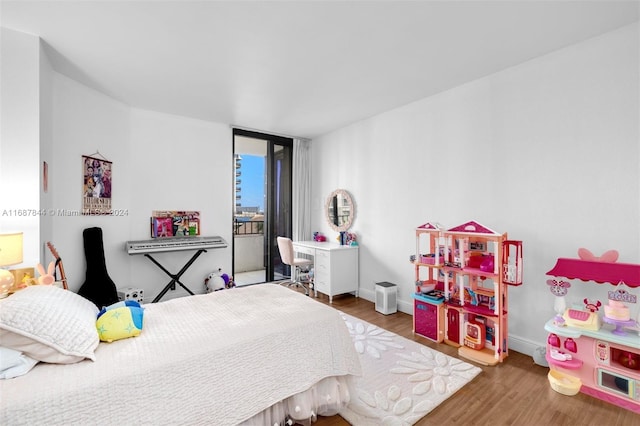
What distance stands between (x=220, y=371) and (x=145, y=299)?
10.3 ft

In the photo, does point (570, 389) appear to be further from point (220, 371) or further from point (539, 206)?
point (220, 371)

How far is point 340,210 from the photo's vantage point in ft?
15.5

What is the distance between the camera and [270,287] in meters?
2.53

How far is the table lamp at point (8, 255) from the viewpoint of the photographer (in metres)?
1.86

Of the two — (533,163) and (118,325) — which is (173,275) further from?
(533,163)

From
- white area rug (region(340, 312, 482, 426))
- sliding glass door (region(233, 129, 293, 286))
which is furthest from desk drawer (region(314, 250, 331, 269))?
white area rug (region(340, 312, 482, 426))

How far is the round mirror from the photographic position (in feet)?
14.8

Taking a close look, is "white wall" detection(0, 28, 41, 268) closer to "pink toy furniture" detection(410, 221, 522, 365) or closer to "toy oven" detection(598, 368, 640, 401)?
"pink toy furniture" detection(410, 221, 522, 365)

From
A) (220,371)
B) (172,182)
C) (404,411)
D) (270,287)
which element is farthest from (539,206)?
(172,182)

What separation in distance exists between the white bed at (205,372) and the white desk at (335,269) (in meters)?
2.02

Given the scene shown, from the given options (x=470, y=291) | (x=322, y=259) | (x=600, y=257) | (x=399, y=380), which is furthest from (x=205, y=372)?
(x=322, y=259)

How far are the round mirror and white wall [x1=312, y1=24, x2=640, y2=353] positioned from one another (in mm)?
725

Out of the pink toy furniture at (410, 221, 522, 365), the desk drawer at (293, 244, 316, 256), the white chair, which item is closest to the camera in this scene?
the pink toy furniture at (410, 221, 522, 365)

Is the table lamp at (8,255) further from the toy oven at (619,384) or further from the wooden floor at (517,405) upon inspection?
the toy oven at (619,384)
